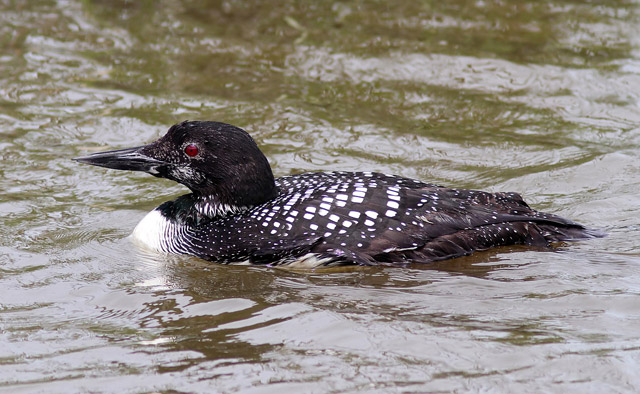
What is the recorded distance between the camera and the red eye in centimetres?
521

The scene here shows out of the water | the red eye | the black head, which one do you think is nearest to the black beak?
the black head

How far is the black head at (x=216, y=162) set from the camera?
515 cm

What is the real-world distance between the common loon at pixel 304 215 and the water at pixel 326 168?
113mm

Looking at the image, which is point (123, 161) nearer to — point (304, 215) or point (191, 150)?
point (191, 150)

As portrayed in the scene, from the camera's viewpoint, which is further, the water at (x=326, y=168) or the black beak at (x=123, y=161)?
the black beak at (x=123, y=161)

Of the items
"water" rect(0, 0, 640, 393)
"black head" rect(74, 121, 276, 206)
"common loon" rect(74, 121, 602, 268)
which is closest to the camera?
"water" rect(0, 0, 640, 393)

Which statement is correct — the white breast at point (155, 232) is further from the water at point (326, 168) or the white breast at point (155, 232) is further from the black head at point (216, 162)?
the black head at point (216, 162)

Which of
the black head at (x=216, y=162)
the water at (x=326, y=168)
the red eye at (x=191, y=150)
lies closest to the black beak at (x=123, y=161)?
the black head at (x=216, y=162)

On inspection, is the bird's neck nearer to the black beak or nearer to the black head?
the black head

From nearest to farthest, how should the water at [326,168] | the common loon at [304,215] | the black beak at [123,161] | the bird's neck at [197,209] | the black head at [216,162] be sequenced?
the water at [326,168] → the common loon at [304,215] → the black head at [216,162] → the bird's neck at [197,209] → the black beak at [123,161]

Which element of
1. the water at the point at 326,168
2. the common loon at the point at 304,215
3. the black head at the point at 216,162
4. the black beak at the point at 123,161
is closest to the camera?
the water at the point at 326,168

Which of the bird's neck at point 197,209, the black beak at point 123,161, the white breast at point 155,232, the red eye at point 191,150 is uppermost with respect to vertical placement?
the red eye at point 191,150

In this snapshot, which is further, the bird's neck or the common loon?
the bird's neck

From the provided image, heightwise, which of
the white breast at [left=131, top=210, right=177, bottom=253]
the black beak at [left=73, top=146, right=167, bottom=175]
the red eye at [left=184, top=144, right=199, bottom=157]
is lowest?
the white breast at [left=131, top=210, right=177, bottom=253]
